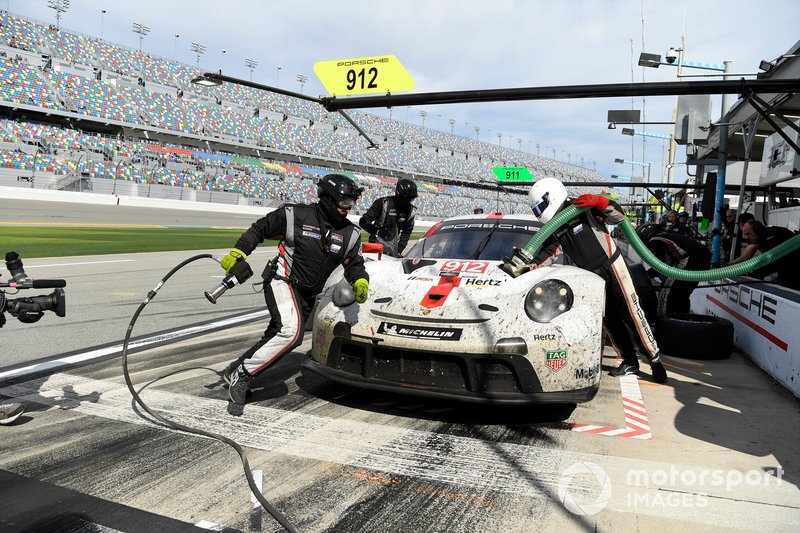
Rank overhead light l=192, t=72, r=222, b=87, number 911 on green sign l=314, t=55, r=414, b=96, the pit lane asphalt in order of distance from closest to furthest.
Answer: the pit lane asphalt
number 911 on green sign l=314, t=55, r=414, b=96
overhead light l=192, t=72, r=222, b=87

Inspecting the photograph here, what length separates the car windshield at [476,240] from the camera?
448 cm

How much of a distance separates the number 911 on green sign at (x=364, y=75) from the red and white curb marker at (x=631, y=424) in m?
3.09

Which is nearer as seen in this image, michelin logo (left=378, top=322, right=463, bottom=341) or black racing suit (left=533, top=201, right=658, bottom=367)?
michelin logo (left=378, top=322, right=463, bottom=341)

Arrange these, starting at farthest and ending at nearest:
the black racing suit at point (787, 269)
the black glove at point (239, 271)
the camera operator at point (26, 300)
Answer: the black racing suit at point (787, 269), the black glove at point (239, 271), the camera operator at point (26, 300)

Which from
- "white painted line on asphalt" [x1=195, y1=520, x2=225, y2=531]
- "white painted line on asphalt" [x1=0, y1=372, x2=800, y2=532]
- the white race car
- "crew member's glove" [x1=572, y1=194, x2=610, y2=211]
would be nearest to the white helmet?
"crew member's glove" [x1=572, y1=194, x2=610, y2=211]

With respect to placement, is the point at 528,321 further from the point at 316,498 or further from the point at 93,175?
the point at 93,175

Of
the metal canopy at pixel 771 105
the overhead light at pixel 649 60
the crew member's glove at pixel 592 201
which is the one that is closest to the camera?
the crew member's glove at pixel 592 201

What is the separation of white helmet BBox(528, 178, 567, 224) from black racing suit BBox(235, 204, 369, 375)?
5.52ft

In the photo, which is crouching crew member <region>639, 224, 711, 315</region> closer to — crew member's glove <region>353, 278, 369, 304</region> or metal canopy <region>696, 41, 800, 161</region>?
metal canopy <region>696, 41, 800, 161</region>

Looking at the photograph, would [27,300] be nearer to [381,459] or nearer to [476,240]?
[381,459]

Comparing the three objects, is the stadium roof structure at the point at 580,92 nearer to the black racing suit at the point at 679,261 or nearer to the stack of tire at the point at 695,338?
the black racing suit at the point at 679,261

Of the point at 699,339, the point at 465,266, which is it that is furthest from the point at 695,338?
the point at 465,266

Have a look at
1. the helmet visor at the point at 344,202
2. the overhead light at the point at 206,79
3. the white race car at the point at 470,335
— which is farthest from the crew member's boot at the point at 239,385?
the overhead light at the point at 206,79

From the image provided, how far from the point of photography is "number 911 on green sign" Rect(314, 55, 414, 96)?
4934mm
